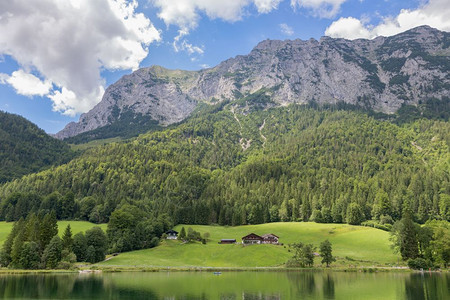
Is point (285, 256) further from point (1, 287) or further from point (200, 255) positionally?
point (1, 287)

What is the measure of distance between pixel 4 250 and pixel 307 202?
5277 inches

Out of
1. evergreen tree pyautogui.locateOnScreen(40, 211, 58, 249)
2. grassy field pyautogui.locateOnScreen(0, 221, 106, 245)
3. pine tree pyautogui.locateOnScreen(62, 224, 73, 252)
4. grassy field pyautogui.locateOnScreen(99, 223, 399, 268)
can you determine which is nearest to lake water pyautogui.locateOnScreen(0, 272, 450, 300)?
evergreen tree pyautogui.locateOnScreen(40, 211, 58, 249)

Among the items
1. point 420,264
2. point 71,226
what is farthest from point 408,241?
point 71,226

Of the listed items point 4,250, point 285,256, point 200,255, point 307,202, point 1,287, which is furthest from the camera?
point 307,202

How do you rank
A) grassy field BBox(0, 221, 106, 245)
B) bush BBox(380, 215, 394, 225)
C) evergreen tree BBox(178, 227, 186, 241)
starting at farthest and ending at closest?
bush BBox(380, 215, 394, 225) < grassy field BBox(0, 221, 106, 245) < evergreen tree BBox(178, 227, 186, 241)

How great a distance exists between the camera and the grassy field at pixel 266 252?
333 feet

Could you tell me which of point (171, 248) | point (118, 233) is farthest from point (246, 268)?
point (118, 233)

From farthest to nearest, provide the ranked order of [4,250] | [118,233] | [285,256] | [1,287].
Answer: [118,233] → [285,256] → [4,250] → [1,287]

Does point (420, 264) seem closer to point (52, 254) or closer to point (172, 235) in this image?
point (172, 235)

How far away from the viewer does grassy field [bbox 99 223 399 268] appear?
101500 mm

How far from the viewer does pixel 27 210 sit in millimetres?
167500

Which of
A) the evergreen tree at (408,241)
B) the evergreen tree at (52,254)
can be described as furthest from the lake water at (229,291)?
the evergreen tree at (408,241)

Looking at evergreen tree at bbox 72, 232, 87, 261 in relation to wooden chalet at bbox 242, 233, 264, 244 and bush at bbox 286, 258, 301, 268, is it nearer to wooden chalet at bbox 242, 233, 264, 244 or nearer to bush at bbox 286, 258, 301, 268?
wooden chalet at bbox 242, 233, 264, 244

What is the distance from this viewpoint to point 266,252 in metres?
108
